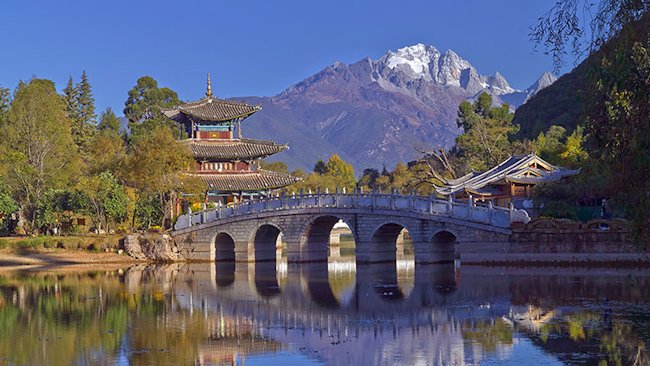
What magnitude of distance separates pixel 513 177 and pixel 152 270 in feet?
63.0

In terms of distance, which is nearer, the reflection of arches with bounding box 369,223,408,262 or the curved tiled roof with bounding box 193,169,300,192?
the reflection of arches with bounding box 369,223,408,262

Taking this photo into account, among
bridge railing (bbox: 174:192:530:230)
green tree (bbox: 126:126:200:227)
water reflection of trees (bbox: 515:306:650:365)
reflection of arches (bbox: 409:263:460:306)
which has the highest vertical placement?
green tree (bbox: 126:126:200:227)

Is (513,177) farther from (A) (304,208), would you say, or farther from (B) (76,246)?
(B) (76,246)

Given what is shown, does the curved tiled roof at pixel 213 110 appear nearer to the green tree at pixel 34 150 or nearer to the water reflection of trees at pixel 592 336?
the green tree at pixel 34 150

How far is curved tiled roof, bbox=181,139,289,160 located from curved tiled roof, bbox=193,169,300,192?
3.96 feet

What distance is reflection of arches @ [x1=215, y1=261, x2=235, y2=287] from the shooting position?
4250 centimetres

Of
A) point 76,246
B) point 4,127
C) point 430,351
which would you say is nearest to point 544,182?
point 76,246

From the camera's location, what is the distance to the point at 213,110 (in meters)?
66.4

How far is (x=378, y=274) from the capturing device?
44188 mm

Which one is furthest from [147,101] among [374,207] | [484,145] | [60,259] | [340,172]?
[374,207]

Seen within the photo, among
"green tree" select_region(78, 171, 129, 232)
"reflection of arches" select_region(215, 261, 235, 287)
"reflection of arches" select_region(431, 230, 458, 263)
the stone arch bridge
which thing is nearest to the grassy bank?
"green tree" select_region(78, 171, 129, 232)

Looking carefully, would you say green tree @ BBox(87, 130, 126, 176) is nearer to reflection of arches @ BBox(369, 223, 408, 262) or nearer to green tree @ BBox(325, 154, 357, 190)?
reflection of arches @ BBox(369, 223, 408, 262)

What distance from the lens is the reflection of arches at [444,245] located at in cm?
4538

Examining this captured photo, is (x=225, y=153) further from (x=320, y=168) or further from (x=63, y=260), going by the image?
(x=320, y=168)
